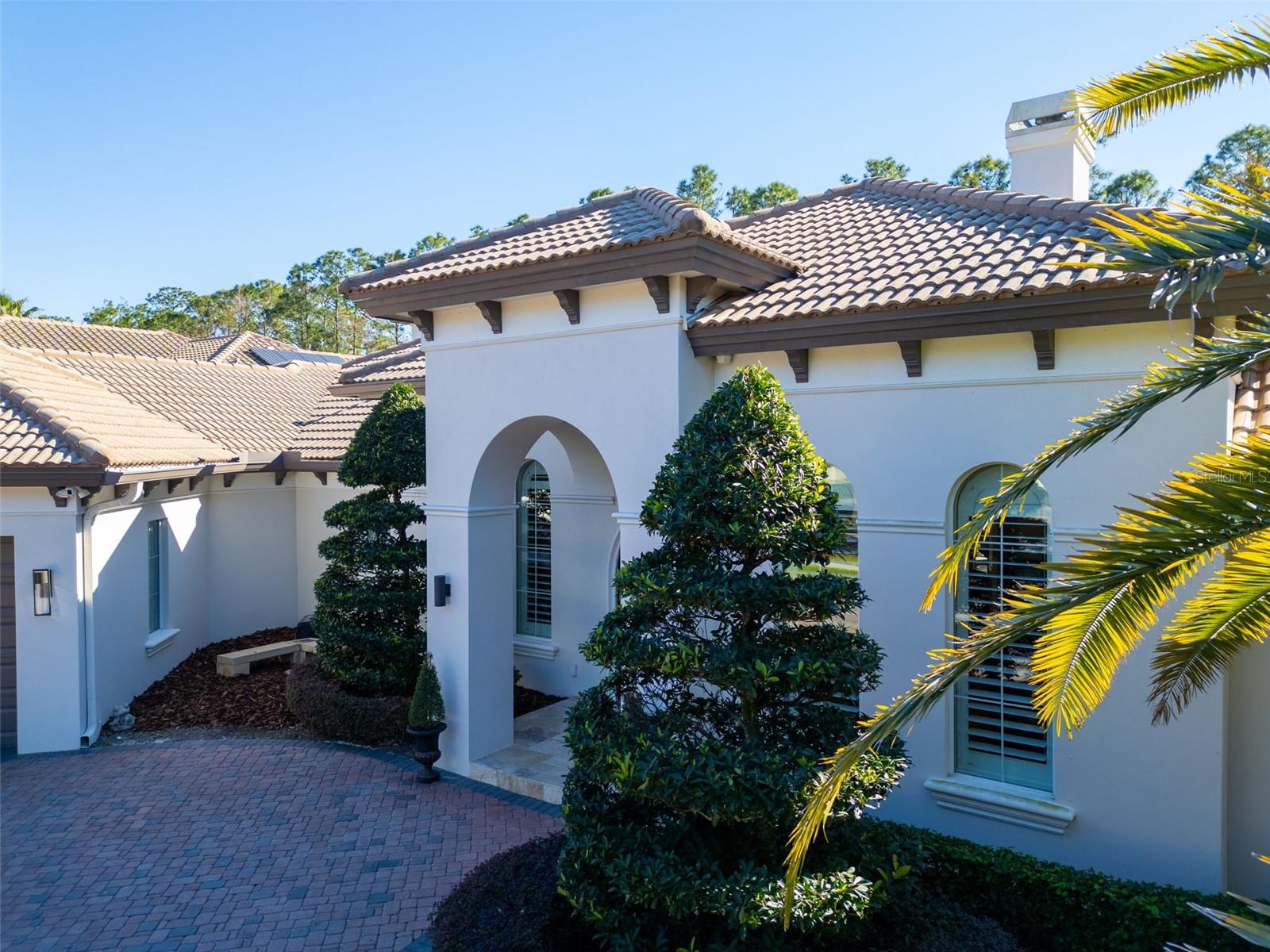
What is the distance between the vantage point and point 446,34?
385 inches

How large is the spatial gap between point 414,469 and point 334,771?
396cm

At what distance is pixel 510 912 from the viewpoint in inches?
231

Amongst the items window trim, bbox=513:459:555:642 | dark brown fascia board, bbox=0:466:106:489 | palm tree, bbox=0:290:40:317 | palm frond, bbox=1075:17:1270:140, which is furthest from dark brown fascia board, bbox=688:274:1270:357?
palm tree, bbox=0:290:40:317

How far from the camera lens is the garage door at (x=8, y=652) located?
10.9 m

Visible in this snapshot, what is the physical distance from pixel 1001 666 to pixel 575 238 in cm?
588

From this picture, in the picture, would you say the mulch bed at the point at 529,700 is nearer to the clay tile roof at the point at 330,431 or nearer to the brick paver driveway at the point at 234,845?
the brick paver driveway at the point at 234,845

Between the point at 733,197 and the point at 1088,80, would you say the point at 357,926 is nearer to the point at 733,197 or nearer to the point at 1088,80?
the point at 1088,80

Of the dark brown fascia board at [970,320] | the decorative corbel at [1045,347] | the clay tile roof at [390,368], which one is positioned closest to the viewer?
the dark brown fascia board at [970,320]

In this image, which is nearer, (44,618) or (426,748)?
(426,748)

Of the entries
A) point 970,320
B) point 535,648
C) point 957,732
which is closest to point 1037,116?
point 970,320

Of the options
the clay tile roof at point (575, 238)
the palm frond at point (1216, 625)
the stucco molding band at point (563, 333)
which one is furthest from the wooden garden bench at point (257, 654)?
the palm frond at point (1216, 625)

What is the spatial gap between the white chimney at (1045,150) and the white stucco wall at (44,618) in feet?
41.9

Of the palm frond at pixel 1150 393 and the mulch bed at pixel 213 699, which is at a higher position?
the palm frond at pixel 1150 393

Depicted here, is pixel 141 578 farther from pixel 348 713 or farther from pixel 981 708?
pixel 981 708
